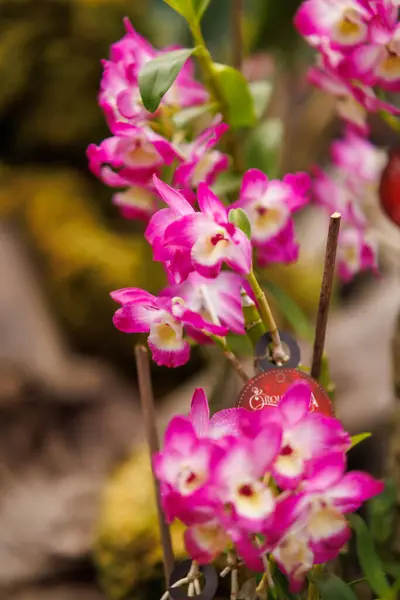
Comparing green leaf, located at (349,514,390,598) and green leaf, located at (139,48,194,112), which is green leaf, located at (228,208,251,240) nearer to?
green leaf, located at (139,48,194,112)

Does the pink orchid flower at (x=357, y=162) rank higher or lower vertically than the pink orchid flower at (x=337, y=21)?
lower

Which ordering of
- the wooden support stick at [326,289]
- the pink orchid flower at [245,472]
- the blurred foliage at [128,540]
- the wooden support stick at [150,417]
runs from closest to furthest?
the pink orchid flower at [245,472], the wooden support stick at [326,289], the wooden support stick at [150,417], the blurred foliage at [128,540]

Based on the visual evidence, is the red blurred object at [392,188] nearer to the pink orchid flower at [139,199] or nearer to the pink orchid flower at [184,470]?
the pink orchid flower at [139,199]

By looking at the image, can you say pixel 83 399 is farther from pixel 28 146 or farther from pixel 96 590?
pixel 28 146

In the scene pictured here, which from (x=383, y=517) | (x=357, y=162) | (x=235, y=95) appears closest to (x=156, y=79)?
(x=235, y=95)

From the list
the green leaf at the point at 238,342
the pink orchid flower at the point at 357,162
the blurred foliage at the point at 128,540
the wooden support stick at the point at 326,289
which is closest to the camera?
the wooden support stick at the point at 326,289

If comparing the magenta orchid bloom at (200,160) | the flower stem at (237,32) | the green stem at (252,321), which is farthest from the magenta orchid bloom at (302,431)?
the flower stem at (237,32)
